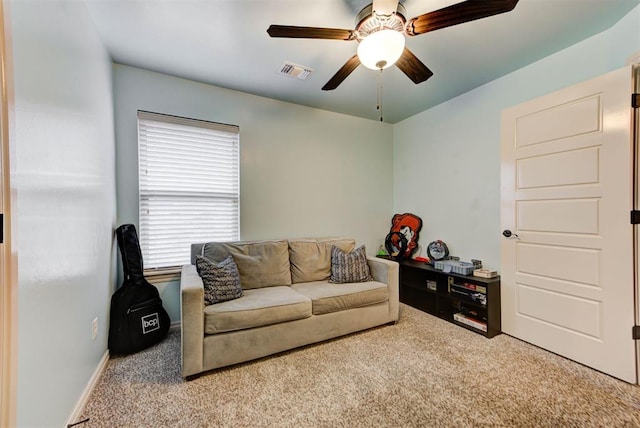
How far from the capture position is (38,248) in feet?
3.89

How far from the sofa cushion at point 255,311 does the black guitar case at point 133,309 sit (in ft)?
2.41

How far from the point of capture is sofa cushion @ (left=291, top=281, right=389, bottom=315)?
7.81 ft

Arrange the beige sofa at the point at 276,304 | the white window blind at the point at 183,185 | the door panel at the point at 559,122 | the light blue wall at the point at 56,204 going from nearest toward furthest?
the light blue wall at the point at 56,204 < the beige sofa at the point at 276,304 < the door panel at the point at 559,122 < the white window blind at the point at 183,185

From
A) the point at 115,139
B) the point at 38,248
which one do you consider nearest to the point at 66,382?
the point at 38,248

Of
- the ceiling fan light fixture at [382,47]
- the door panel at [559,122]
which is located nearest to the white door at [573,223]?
the door panel at [559,122]

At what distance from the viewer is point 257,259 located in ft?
8.83

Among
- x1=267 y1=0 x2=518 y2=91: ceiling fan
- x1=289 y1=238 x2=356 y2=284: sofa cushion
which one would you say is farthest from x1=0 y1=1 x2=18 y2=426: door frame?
x1=289 y1=238 x2=356 y2=284: sofa cushion

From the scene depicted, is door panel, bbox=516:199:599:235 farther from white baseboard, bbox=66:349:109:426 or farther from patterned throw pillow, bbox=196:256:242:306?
white baseboard, bbox=66:349:109:426

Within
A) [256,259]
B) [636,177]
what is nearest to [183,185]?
[256,259]

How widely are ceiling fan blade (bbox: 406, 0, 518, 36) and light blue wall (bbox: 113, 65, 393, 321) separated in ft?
6.64

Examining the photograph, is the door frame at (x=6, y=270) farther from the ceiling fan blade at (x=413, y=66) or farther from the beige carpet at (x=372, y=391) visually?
the ceiling fan blade at (x=413, y=66)

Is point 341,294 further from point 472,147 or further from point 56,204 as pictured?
point 472,147

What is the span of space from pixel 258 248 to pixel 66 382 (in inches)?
64.3

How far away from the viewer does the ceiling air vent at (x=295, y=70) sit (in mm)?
2535
